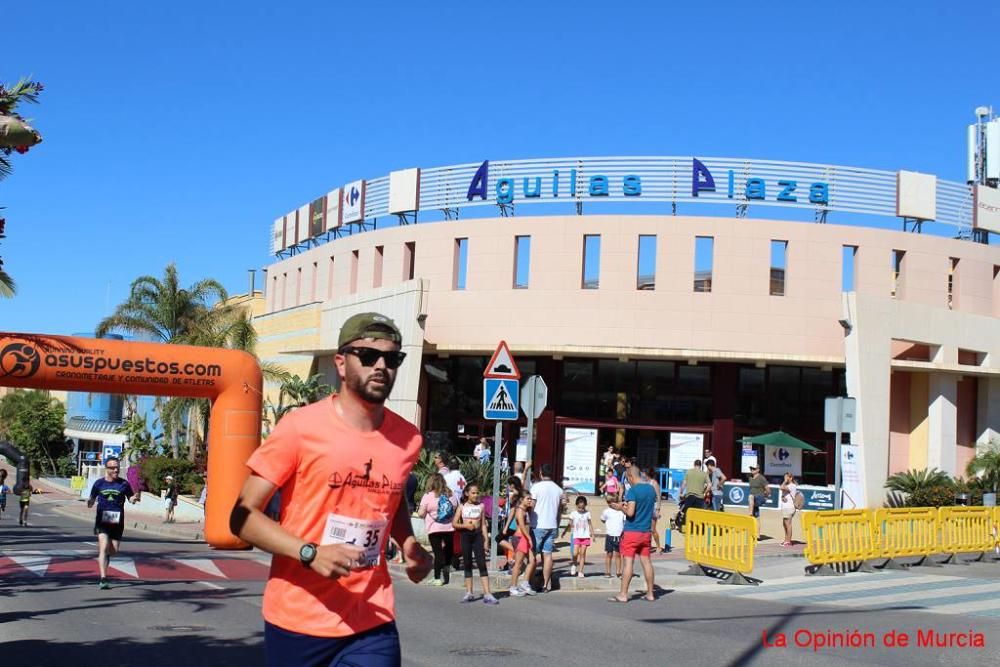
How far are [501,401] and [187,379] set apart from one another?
5.61m

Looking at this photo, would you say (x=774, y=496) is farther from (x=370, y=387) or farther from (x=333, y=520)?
(x=333, y=520)

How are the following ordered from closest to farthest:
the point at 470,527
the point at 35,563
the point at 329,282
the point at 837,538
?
1. the point at 470,527
2. the point at 35,563
3. the point at 837,538
4. the point at 329,282

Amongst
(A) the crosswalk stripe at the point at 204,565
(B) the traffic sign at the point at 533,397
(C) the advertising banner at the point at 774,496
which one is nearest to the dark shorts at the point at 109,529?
(A) the crosswalk stripe at the point at 204,565

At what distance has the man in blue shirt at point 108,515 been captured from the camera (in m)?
13.2

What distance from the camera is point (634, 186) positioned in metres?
34.3

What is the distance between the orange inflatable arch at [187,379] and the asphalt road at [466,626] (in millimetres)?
2421

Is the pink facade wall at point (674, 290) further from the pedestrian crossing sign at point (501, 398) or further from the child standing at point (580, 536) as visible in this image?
the pedestrian crossing sign at point (501, 398)

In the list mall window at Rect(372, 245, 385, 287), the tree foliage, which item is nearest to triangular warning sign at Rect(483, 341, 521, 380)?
mall window at Rect(372, 245, 385, 287)

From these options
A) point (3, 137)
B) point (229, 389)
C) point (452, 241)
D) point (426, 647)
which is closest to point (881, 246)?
point (452, 241)

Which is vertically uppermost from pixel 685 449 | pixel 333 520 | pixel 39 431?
pixel 685 449

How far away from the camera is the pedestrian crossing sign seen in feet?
50.8

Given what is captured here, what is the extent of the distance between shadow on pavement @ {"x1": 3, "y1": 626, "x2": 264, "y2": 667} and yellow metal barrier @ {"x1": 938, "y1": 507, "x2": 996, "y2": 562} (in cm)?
1330

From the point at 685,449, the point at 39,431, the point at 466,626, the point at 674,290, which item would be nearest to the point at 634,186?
the point at 674,290

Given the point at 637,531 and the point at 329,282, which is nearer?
the point at 637,531
